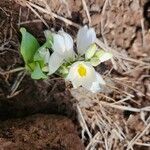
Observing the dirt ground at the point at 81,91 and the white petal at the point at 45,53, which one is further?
the dirt ground at the point at 81,91

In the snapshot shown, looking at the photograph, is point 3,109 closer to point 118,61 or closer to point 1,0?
point 1,0

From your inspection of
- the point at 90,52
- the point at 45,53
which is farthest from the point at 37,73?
the point at 90,52

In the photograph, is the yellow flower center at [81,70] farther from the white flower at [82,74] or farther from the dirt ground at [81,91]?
the dirt ground at [81,91]

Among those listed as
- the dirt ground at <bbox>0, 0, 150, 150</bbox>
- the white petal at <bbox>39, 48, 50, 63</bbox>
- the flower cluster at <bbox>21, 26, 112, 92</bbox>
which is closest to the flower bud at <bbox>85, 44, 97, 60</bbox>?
the flower cluster at <bbox>21, 26, 112, 92</bbox>

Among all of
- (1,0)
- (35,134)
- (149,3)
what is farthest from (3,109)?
(149,3)

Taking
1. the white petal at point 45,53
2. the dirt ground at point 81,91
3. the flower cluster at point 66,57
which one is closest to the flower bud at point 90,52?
the flower cluster at point 66,57

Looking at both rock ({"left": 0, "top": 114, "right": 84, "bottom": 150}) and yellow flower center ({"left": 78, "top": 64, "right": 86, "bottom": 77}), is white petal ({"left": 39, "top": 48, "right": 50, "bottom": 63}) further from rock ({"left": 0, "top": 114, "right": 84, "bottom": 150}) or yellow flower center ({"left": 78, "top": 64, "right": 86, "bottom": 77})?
rock ({"left": 0, "top": 114, "right": 84, "bottom": 150})

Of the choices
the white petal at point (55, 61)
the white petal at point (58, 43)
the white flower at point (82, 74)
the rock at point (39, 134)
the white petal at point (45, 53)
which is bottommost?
the rock at point (39, 134)
